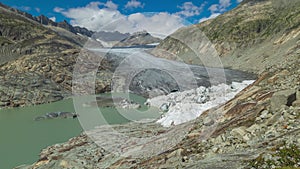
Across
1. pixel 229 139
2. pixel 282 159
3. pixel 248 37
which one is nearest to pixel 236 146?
pixel 229 139

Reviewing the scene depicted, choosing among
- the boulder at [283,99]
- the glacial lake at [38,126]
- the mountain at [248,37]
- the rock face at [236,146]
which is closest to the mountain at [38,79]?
the glacial lake at [38,126]

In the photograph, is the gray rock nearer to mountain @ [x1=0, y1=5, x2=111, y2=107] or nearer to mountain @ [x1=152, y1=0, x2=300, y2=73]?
mountain @ [x1=0, y1=5, x2=111, y2=107]

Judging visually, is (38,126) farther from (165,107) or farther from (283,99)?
(283,99)

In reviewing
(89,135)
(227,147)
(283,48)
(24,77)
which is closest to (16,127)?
(89,135)

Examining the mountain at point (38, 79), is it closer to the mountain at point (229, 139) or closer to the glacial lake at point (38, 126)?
the glacial lake at point (38, 126)

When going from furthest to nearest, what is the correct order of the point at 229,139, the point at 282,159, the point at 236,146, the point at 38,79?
1. the point at 38,79
2. the point at 229,139
3. the point at 236,146
4. the point at 282,159

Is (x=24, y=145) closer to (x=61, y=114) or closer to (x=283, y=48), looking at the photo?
(x=61, y=114)
